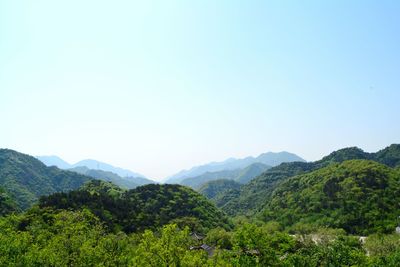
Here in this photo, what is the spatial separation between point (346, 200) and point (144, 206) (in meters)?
57.0

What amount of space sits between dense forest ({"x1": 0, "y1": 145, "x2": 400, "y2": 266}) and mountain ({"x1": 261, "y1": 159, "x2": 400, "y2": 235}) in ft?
0.87

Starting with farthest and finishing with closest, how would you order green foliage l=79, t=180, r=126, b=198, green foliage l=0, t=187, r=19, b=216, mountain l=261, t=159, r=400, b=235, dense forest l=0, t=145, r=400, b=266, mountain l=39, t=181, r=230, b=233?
green foliage l=79, t=180, r=126, b=198 → mountain l=261, t=159, r=400, b=235 → green foliage l=0, t=187, r=19, b=216 → mountain l=39, t=181, r=230, b=233 → dense forest l=0, t=145, r=400, b=266

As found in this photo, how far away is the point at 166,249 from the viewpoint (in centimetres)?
2892

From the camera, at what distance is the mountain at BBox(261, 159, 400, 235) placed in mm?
88500

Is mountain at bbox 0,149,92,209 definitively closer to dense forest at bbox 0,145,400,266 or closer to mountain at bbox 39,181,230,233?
dense forest at bbox 0,145,400,266

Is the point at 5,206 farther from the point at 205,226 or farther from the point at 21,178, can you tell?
the point at 21,178

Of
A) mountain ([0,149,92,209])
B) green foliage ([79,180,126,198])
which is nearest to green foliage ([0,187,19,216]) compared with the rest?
green foliage ([79,180,126,198])

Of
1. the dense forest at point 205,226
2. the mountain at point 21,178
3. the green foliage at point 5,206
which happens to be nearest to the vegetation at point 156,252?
the dense forest at point 205,226

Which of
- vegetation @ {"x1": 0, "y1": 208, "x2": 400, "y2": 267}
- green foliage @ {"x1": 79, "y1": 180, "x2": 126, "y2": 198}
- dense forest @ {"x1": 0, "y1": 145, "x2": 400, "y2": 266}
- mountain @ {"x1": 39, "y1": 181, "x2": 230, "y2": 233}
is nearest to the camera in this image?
vegetation @ {"x1": 0, "y1": 208, "x2": 400, "y2": 267}

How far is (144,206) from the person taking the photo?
3819 inches

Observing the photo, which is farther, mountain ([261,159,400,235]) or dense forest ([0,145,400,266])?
mountain ([261,159,400,235])

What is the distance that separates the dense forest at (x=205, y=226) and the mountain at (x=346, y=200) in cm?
26

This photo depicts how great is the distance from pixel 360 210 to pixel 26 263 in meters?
84.5

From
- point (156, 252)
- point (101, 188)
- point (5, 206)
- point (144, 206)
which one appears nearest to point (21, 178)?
point (101, 188)
